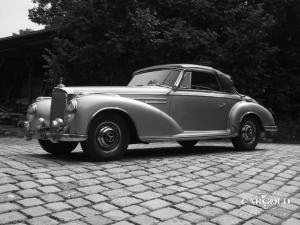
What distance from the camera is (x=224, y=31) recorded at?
12133 mm

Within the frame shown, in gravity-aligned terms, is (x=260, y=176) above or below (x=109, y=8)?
below

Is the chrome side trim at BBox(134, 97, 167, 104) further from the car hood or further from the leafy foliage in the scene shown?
the leafy foliage

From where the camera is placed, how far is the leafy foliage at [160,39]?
1157 centimetres

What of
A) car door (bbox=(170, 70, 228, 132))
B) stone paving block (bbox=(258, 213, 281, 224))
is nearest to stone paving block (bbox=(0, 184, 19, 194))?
stone paving block (bbox=(258, 213, 281, 224))

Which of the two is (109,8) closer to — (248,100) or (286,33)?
(248,100)

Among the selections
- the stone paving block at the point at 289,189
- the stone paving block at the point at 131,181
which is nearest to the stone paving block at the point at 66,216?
the stone paving block at the point at 131,181

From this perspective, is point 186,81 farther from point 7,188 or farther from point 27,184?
point 7,188

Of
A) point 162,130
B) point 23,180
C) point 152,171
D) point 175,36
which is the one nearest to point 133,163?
point 152,171

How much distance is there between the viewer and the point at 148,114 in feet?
19.0

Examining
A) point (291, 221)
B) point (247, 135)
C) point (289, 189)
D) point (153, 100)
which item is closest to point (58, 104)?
point (153, 100)

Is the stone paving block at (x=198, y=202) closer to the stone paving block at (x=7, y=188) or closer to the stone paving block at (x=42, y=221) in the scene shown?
the stone paving block at (x=42, y=221)

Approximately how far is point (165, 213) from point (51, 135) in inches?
102

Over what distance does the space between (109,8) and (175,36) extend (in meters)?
2.53

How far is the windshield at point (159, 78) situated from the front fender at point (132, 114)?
2.41 feet
